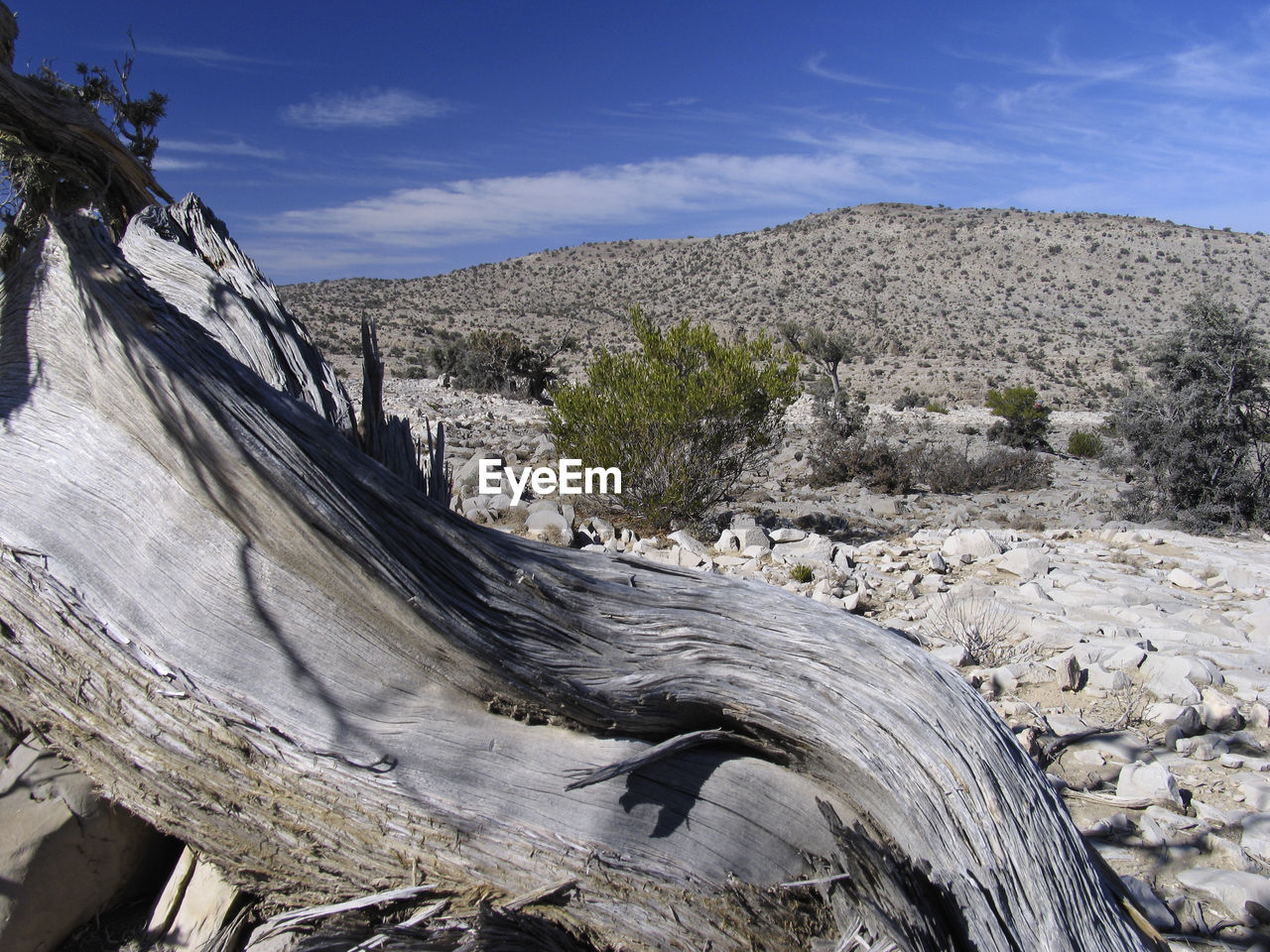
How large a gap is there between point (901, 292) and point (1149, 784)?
163 ft

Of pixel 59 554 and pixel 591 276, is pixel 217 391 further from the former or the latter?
pixel 591 276

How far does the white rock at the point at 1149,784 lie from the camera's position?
3289 millimetres

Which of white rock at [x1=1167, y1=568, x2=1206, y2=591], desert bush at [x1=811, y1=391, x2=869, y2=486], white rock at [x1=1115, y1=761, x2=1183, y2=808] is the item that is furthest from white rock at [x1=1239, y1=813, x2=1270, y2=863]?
desert bush at [x1=811, y1=391, x2=869, y2=486]

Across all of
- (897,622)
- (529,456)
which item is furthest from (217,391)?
(529,456)

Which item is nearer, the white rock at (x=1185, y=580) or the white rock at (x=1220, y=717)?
the white rock at (x=1220, y=717)

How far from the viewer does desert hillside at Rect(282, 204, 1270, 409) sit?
3392 centimetres

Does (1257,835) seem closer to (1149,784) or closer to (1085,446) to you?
(1149,784)

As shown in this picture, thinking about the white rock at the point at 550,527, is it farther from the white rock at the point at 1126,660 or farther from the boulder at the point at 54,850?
the boulder at the point at 54,850

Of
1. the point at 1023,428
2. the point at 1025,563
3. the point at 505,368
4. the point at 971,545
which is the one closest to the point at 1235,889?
the point at 1025,563

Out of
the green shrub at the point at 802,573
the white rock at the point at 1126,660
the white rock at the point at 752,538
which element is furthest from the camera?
the white rock at the point at 752,538

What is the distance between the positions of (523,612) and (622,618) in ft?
1.01

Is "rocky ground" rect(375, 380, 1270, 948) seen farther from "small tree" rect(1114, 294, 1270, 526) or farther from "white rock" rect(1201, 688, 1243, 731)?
"small tree" rect(1114, 294, 1270, 526)

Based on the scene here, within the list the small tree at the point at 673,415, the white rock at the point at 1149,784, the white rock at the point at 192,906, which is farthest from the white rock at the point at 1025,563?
the white rock at the point at 192,906

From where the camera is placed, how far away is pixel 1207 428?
10.9m
